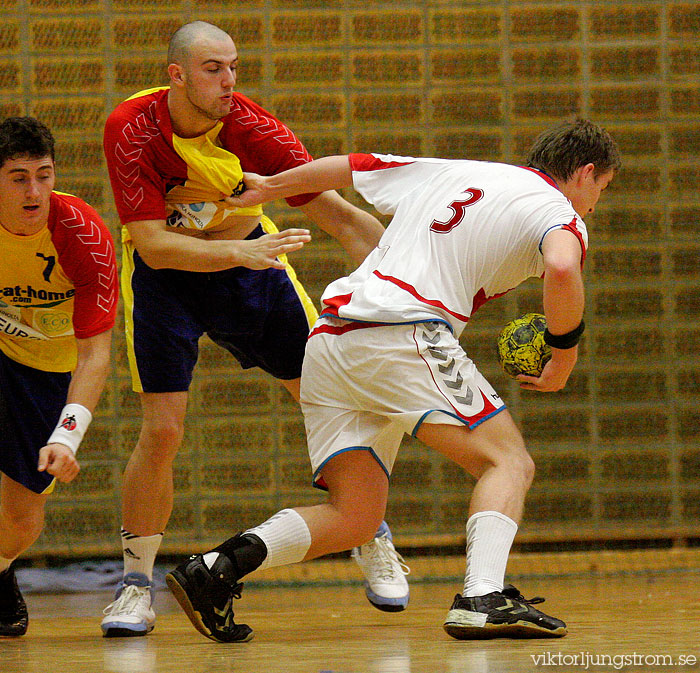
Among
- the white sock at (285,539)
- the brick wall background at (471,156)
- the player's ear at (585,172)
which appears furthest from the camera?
the brick wall background at (471,156)

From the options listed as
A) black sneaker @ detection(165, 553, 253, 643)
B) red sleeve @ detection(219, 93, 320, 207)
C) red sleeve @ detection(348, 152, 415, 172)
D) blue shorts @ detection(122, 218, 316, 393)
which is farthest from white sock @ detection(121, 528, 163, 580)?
red sleeve @ detection(348, 152, 415, 172)

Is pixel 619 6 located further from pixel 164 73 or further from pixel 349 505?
pixel 349 505

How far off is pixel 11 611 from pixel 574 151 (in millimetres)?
2128

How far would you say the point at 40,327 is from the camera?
3.05 metres

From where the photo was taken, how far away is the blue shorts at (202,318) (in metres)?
3.06

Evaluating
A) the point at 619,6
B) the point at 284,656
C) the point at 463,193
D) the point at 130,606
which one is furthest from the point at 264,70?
the point at 284,656

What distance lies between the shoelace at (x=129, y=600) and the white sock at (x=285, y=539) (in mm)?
600

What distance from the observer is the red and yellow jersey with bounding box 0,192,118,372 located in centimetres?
284

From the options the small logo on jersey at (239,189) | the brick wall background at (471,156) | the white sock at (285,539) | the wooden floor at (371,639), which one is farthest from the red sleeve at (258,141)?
the brick wall background at (471,156)

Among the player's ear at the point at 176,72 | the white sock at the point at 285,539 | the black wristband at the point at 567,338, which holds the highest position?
the player's ear at the point at 176,72

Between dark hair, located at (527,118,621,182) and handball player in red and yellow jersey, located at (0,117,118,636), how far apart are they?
4.15 feet

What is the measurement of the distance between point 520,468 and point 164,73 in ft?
9.69

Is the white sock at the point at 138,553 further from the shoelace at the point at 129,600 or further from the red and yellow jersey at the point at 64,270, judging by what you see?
the red and yellow jersey at the point at 64,270

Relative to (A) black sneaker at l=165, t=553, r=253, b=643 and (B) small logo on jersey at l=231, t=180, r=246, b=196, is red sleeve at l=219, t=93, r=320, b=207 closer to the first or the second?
(B) small logo on jersey at l=231, t=180, r=246, b=196
